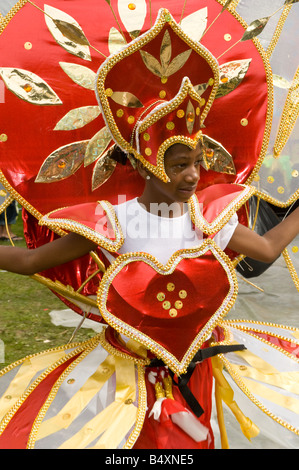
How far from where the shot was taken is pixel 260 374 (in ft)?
6.34

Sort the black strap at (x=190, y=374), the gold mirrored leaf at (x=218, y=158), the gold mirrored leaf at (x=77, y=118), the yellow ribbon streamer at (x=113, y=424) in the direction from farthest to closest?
1. the gold mirrored leaf at (x=218, y=158)
2. the gold mirrored leaf at (x=77, y=118)
3. the black strap at (x=190, y=374)
4. the yellow ribbon streamer at (x=113, y=424)

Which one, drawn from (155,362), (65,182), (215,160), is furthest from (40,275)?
(215,160)

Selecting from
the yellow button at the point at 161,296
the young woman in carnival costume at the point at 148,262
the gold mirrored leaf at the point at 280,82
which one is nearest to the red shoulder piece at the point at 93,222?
the young woman in carnival costume at the point at 148,262

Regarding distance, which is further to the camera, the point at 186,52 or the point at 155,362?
the point at 155,362

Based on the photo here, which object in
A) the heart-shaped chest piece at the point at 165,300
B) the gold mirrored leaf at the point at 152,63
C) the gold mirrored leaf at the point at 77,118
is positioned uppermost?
the gold mirrored leaf at the point at 152,63

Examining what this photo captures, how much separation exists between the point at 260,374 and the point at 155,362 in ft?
1.34

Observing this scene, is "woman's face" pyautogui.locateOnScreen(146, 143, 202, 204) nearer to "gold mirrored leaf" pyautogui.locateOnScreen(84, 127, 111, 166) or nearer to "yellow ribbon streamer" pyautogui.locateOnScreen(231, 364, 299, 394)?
"gold mirrored leaf" pyautogui.locateOnScreen(84, 127, 111, 166)

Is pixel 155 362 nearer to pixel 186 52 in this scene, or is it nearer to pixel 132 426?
pixel 132 426

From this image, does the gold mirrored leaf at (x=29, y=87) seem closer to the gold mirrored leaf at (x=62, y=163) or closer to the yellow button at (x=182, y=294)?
the gold mirrored leaf at (x=62, y=163)

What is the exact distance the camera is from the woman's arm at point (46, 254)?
174cm

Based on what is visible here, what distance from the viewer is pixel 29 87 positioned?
6.23 ft

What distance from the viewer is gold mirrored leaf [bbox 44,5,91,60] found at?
1901mm

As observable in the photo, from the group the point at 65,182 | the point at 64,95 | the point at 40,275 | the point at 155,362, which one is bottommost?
the point at 155,362

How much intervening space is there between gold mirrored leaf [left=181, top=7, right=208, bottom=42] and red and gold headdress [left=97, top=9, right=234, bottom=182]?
0.38m
